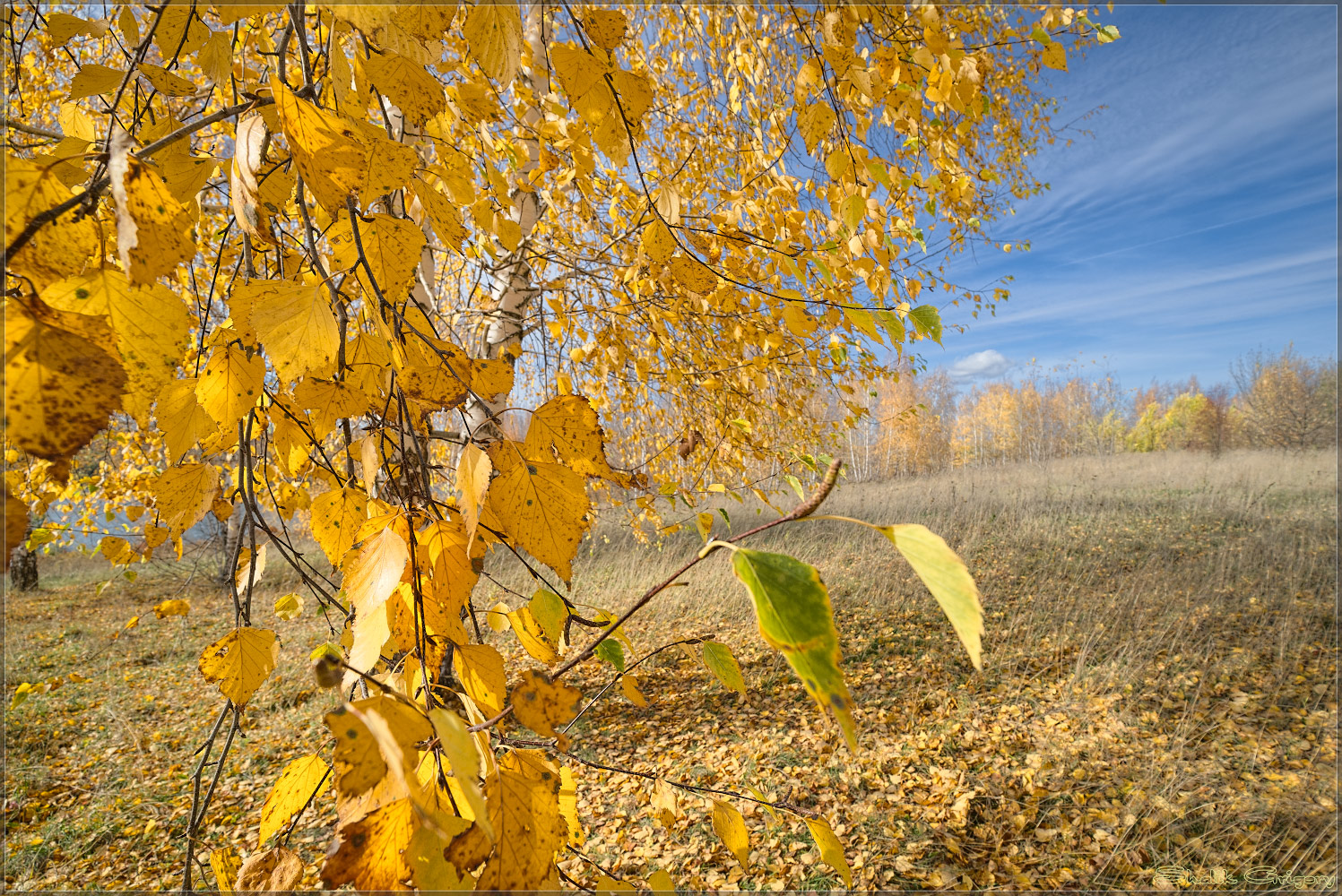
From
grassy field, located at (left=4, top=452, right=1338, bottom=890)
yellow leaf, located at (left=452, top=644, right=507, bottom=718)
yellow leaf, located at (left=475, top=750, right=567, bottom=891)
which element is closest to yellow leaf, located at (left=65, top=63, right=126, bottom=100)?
yellow leaf, located at (left=452, top=644, right=507, bottom=718)

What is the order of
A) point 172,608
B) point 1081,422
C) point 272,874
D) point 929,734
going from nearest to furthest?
point 272,874, point 172,608, point 929,734, point 1081,422

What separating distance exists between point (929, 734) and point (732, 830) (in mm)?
2759

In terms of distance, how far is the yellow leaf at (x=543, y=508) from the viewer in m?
0.48

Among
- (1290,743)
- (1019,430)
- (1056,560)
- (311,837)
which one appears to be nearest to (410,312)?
(311,837)

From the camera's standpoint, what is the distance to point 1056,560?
525cm

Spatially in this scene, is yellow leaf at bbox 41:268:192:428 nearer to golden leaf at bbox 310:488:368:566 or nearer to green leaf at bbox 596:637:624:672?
golden leaf at bbox 310:488:368:566

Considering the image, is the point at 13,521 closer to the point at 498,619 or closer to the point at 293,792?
the point at 293,792

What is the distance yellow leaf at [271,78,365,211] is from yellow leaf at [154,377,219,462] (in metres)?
0.26

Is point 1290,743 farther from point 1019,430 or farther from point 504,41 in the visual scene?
point 1019,430

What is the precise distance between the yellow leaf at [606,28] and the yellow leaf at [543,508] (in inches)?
19.9

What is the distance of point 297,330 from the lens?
0.45 metres

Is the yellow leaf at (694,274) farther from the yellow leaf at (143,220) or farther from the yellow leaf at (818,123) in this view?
the yellow leaf at (143,220)

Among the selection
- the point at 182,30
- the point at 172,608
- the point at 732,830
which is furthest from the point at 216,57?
the point at 172,608

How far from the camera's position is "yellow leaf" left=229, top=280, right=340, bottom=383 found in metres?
0.44
